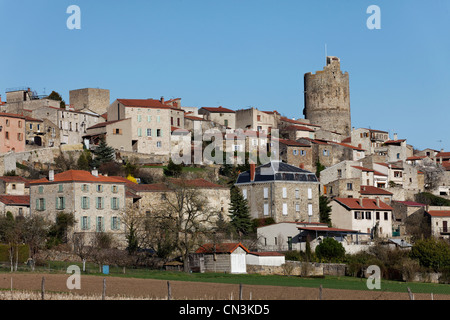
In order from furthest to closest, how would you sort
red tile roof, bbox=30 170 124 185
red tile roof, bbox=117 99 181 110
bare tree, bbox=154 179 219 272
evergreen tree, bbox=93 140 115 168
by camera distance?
red tile roof, bbox=117 99 181 110 < evergreen tree, bbox=93 140 115 168 < red tile roof, bbox=30 170 124 185 < bare tree, bbox=154 179 219 272

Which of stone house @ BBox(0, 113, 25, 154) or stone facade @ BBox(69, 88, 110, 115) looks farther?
stone facade @ BBox(69, 88, 110, 115)

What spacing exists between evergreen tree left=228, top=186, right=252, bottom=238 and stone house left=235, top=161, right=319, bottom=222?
1.96m

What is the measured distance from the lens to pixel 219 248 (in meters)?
61.2

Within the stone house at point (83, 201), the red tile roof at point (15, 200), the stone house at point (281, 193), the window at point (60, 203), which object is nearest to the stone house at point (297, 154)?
the stone house at point (281, 193)

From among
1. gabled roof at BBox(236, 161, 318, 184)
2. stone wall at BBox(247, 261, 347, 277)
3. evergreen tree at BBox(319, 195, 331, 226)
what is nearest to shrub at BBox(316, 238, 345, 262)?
stone wall at BBox(247, 261, 347, 277)

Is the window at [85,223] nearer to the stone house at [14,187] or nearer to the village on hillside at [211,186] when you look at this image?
the village on hillside at [211,186]

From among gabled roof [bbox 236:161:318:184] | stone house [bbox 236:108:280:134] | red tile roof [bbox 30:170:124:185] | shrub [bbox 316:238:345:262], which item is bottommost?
shrub [bbox 316:238:345:262]

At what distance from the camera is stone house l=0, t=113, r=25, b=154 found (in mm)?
85312

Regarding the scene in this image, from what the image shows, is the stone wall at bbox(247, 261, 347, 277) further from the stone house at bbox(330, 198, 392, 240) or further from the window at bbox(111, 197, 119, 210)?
the stone house at bbox(330, 198, 392, 240)

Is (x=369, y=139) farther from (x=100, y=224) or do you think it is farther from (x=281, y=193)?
(x=100, y=224)

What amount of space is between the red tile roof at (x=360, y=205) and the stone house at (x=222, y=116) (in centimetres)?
3021

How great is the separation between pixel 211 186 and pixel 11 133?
932 inches

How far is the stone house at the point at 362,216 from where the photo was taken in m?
75.9

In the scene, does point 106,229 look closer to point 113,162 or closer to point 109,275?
point 109,275
